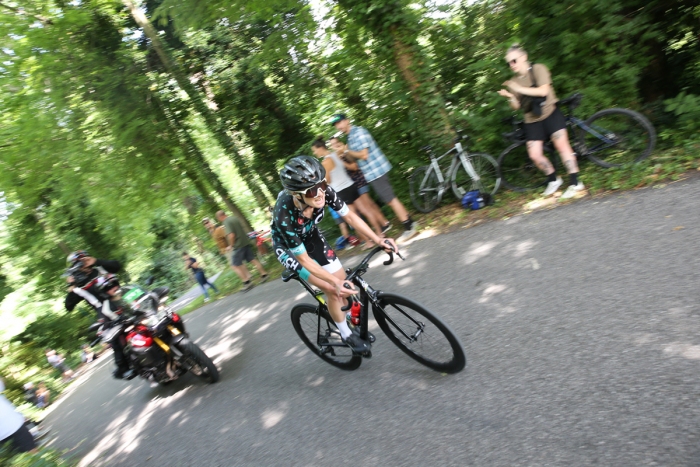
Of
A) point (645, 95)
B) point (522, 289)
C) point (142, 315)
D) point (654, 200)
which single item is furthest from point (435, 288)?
point (645, 95)

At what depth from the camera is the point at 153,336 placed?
5.62 m

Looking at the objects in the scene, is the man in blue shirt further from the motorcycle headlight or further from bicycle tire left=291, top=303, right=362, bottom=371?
the motorcycle headlight

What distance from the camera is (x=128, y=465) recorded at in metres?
4.92

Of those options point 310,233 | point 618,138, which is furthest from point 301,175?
point 618,138

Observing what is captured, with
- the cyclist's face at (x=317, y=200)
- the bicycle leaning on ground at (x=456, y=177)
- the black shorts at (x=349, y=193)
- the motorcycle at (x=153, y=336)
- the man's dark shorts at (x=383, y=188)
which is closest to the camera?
the cyclist's face at (x=317, y=200)

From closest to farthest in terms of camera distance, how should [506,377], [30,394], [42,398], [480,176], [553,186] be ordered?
[506,377]
[553,186]
[480,176]
[42,398]
[30,394]

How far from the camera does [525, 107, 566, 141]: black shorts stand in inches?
241

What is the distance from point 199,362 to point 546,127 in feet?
18.7

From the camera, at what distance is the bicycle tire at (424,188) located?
802cm

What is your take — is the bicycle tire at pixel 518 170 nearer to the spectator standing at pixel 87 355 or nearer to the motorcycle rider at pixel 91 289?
the motorcycle rider at pixel 91 289

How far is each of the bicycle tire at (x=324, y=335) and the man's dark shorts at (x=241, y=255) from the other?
5.94 m

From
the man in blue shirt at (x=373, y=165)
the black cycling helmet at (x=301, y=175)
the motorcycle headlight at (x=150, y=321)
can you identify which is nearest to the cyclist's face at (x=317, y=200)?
the black cycling helmet at (x=301, y=175)

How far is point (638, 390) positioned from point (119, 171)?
12763mm

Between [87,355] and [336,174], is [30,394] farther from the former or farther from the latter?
[336,174]
